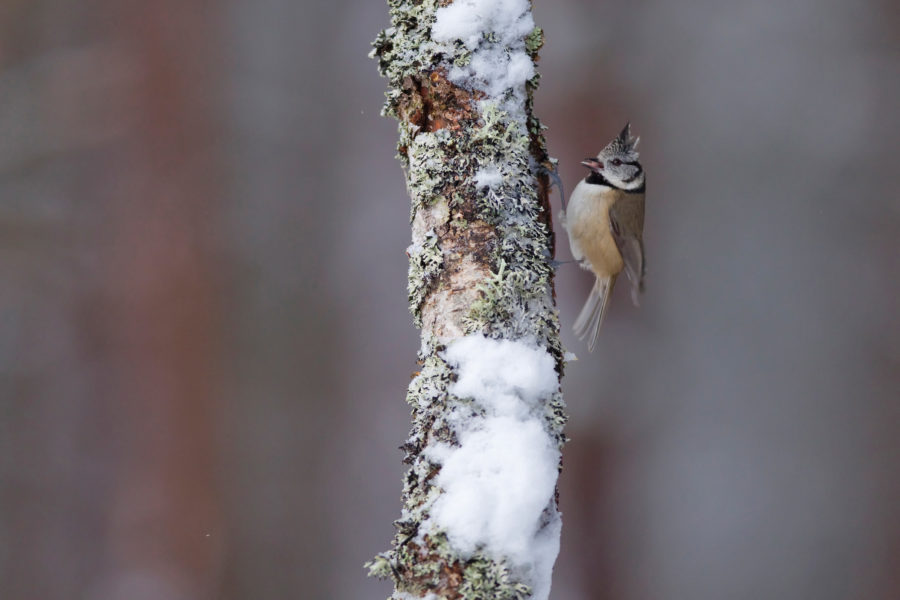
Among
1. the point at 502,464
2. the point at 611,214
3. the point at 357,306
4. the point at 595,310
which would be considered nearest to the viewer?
the point at 502,464

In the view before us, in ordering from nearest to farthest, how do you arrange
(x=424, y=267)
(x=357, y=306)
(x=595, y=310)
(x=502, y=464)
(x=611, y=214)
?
(x=502, y=464) < (x=424, y=267) < (x=611, y=214) < (x=595, y=310) < (x=357, y=306)

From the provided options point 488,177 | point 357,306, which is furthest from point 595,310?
point 488,177

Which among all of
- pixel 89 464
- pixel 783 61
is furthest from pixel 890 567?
pixel 89 464

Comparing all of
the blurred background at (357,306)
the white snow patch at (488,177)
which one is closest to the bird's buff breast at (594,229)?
Answer: the blurred background at (357,306)

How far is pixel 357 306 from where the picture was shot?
4246 mm

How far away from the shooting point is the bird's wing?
116 inches

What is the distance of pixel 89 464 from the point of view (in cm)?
403

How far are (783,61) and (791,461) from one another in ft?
6.45

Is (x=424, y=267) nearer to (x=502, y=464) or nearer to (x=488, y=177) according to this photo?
(x=488, y=177)

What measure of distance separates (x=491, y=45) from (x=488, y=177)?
273mm

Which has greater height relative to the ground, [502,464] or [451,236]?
[451,236]

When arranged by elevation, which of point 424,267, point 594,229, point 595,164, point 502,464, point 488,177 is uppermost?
point 595,164

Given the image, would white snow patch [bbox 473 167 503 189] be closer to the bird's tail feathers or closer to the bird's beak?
Answer: the bird's beak

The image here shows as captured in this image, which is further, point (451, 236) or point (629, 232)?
point (629, 232)
